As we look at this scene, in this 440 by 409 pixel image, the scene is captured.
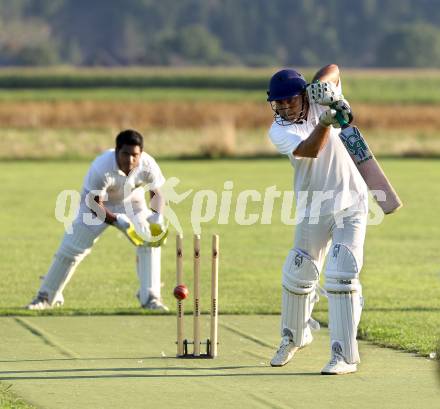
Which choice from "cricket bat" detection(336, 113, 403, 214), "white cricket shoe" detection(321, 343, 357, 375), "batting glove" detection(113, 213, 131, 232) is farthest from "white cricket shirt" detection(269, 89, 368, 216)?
"batting glove" detection(113, 213, 131, 232)

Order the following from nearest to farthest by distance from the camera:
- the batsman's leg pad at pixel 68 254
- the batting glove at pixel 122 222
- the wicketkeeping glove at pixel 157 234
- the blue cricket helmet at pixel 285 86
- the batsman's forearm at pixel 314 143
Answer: the batsman's forearm at pixel 314 143 < the blue cricket helmet at pixel 285 86 < the batting glove at pixel 122 222 < the wicketkeeping glove at pixel 157 234 < the batsman's leg pad at pixel 68 254

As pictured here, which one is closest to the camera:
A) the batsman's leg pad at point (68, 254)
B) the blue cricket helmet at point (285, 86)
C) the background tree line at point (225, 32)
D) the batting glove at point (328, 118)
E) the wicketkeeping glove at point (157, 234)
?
the batting glove at point (328, 118)

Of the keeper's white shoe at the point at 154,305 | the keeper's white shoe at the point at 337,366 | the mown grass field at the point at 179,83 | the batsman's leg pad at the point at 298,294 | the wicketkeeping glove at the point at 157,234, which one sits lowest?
the keeper's white shoe at the point at 337,366

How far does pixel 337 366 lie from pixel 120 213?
3725mm

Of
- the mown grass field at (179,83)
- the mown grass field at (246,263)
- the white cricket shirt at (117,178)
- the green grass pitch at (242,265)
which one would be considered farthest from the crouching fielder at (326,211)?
the mown grass field at (179,83)

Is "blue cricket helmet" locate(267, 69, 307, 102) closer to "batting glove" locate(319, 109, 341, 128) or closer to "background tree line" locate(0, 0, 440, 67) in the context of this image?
"batting glove" locate(319, 109, 341, 128)

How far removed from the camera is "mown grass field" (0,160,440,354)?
11.9 meters

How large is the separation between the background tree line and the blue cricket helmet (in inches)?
5426

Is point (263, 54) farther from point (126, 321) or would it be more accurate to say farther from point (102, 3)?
point (126, 321)

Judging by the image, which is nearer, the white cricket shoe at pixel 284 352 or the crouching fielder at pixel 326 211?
the crouching fielder at pixel 326 211

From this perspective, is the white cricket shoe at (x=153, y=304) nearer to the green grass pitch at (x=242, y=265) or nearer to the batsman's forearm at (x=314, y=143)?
the green grass pitch at (x=242, y=265)

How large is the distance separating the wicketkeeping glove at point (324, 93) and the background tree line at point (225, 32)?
13807 centimetres

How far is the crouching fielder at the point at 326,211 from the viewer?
27.7ft

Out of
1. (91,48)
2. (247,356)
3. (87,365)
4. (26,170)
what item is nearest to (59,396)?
(87,365)
